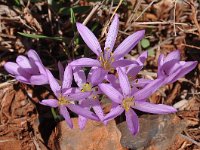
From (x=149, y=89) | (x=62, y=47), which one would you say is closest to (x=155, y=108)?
(x=149, y=89)

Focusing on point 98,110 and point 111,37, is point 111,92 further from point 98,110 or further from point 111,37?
point 111,37

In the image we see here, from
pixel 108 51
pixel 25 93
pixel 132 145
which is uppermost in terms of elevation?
pixel 108 51

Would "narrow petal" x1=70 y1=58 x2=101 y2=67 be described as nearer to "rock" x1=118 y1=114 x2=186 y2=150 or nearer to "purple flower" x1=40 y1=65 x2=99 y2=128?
"purple flower" x1=40 y1=65 x2=99 y2=128

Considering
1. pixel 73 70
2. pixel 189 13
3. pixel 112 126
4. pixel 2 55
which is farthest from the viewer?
pixel 189 13

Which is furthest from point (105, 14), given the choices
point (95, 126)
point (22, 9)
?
point (95, 126)

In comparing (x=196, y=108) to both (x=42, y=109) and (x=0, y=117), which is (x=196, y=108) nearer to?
(x=42, y=109)

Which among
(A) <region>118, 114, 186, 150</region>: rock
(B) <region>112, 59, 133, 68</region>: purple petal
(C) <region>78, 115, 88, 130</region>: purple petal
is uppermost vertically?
(B) <region>112, 59, 133, 68</region>: purple petal

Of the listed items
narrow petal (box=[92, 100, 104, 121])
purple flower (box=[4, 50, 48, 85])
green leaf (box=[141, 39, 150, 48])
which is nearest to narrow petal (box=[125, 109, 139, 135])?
narrow petal (box=[92, 100, 104, 121])
